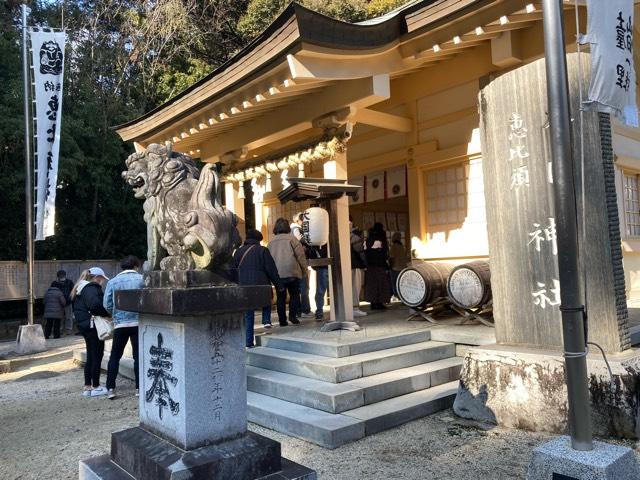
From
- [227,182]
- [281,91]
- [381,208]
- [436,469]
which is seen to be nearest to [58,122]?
[227,182]

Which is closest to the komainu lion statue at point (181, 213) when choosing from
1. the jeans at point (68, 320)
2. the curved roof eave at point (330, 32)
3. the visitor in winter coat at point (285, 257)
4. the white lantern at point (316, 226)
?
the curved roof eave at point (330, 32)

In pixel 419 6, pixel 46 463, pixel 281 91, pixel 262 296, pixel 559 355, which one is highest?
pixel 419 6

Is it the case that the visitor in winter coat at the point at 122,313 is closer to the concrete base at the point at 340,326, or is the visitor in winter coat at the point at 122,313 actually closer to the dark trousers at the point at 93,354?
the dark trousers at the point at 93,354

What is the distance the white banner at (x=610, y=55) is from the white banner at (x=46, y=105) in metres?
11.1

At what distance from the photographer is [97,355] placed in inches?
262

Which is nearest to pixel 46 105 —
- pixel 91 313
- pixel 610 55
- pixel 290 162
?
pixel 290 162

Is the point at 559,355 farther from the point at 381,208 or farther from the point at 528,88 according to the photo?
the point at 381,208

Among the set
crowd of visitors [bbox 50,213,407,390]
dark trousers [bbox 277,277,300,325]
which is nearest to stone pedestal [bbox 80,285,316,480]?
crowd of visitors [bbox 50,213,407,390]

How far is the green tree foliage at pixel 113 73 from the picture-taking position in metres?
16.0

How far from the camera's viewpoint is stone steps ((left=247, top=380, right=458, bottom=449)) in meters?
4.33

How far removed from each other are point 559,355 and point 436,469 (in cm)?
154

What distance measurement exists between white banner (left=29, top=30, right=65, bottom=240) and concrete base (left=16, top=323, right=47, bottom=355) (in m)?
2.62

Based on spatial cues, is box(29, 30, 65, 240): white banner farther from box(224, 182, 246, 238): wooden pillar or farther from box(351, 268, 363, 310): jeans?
box(351, 268, 363, 310): jeans

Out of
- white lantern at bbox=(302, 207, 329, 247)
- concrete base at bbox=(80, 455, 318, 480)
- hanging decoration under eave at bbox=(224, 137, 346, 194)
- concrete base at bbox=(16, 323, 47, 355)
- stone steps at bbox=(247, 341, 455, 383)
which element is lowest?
concrete base at bbox=(16, 323, 47, 355)
